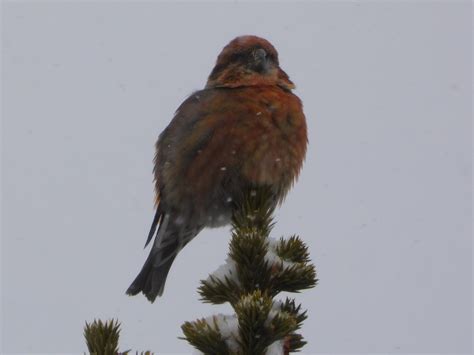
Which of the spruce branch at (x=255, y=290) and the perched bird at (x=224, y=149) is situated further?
the perched bird at (x=224, y=149)

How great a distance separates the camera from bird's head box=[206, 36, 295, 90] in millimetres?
4883

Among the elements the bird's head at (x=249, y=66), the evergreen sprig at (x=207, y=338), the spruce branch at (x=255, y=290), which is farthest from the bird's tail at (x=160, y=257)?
the evergreen sprig at (x=207, y=338)

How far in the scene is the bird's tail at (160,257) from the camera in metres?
4.52

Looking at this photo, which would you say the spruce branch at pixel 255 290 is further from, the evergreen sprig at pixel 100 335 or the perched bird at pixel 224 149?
the perched bird at pixel 224 149

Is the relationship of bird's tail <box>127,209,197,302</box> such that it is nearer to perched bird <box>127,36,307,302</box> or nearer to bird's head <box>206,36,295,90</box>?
perched bird <box>127,36,307,302</box>

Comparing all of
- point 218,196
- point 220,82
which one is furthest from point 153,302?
point 220,82

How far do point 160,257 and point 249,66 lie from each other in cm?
140

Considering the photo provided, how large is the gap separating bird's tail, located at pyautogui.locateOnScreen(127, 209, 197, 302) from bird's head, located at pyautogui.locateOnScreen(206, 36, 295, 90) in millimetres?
1019

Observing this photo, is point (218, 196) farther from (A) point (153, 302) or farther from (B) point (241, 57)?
(B) point (241, 57)

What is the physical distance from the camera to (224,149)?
4.36 metres

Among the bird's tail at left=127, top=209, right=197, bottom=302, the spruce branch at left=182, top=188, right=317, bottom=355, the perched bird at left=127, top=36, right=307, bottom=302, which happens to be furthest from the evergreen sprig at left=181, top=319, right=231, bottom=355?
the bird's tail at left=127, top=209, right=197, bottom=302

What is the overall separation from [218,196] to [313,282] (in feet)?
7.09

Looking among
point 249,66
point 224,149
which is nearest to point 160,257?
point 224,149

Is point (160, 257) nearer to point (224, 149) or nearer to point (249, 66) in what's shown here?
point (224, 149)
